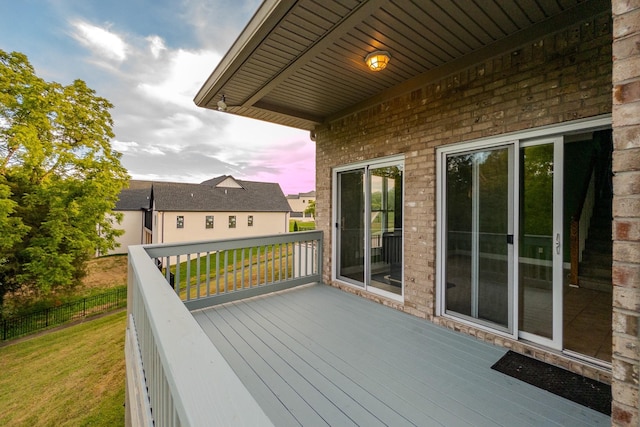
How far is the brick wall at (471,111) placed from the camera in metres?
2.27

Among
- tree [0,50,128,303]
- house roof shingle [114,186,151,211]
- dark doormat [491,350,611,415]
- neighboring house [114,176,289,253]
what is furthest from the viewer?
house roof shingle [114,186,151,211]

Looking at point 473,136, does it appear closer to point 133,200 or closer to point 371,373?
point 371,373

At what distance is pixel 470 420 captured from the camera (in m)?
1.78

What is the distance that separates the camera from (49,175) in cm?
897

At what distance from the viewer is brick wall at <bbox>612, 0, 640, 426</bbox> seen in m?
0.96

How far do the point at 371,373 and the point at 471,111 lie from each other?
286 cm

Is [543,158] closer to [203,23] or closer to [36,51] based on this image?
[203,23]

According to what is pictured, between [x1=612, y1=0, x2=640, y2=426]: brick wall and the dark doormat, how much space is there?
135 cm

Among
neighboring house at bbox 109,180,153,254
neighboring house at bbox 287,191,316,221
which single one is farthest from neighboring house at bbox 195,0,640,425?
neighboring house at bbox 287,191,316,221

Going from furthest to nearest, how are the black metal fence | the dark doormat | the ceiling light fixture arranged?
the black metal fence < the ceiling light fixture < the dark doormat

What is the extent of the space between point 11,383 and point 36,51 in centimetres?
906

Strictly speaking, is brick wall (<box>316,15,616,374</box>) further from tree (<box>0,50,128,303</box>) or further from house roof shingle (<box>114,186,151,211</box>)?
house roof shingle (<box>114,186,151,211</box>)

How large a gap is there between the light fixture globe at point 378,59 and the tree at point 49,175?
9.76 m

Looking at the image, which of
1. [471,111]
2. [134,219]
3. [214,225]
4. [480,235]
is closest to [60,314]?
[214,225]
